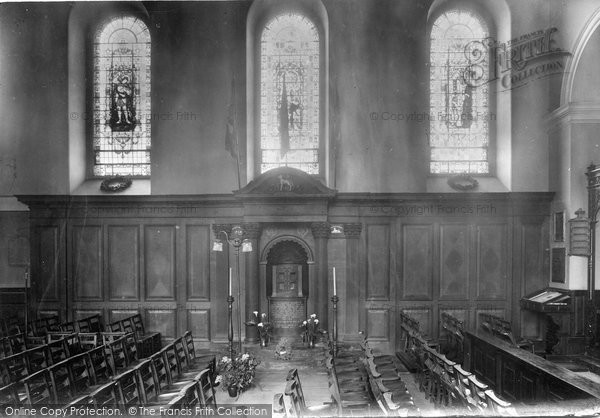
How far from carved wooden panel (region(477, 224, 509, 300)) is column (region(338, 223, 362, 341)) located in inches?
128

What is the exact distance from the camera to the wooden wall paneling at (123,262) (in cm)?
1249

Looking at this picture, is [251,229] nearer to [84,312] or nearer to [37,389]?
[84,312]

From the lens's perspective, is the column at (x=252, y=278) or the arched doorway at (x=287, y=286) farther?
the arched doorway at (x=287, y=286)

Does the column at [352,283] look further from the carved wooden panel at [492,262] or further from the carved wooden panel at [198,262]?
the carved wooden panel at [198,262]

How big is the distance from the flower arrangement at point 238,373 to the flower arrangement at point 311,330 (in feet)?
9.29

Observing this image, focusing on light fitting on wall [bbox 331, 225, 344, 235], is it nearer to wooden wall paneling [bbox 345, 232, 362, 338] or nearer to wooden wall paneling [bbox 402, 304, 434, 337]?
wooden wall paneling [bbox 345, 232, 362, 338]

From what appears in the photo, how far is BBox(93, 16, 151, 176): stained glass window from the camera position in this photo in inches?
509

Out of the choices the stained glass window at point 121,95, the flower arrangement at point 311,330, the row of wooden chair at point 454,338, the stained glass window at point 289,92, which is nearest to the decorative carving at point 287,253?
the flower arrangement at point 311,330

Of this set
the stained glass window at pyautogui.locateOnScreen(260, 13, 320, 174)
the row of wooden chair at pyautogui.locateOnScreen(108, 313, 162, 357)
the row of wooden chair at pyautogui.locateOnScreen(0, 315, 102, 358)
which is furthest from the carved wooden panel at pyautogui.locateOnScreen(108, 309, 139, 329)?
the stained glass window at pyautogui.locateOnScreen(260, 13, 320, 174)

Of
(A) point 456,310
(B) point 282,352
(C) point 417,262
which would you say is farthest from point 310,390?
(A) point 456,310

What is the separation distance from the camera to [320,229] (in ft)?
39.7

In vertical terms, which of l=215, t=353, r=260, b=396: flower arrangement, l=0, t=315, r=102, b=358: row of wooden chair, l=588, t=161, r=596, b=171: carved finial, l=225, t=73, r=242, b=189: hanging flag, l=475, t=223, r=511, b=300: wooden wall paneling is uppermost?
l=225, t=73, r=242, b=189: hanging flag

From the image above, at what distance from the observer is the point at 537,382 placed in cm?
694

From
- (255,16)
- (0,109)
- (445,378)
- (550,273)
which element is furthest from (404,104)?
(0,109)
